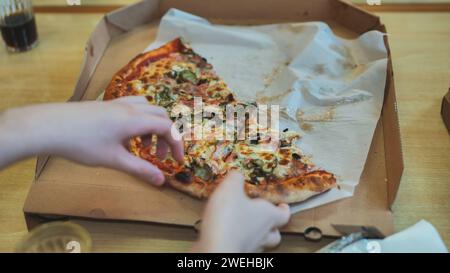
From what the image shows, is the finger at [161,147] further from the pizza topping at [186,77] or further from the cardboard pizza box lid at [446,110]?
the cardboard pizza box lid at [446,110]

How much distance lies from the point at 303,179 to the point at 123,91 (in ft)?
1.44

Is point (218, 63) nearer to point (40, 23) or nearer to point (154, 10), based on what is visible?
point (154, 10)

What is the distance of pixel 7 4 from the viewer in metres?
1.33

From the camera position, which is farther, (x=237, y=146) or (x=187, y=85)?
(x=187, y=85)

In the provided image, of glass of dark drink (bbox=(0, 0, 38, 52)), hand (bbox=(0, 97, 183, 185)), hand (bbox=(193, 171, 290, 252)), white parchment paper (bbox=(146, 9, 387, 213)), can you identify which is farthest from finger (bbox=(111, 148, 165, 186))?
glass of dark drink (bbox=(0, 0, 38, 52))

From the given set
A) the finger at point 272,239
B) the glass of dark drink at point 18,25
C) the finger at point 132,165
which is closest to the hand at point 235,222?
the finger at point 272,239

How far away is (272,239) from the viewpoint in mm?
797

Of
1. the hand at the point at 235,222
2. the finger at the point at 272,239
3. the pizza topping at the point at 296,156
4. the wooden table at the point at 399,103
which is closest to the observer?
the hand at the point at 235,222

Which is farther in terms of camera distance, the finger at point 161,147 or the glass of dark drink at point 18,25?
the glass of dark drink at point 18,25

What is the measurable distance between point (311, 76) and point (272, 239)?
0.51 meters

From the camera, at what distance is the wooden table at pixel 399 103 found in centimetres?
89

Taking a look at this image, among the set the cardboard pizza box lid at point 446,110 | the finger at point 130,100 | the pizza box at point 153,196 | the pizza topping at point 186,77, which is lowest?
the pizza box at point 153,196

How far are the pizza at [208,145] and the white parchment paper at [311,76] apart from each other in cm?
3
